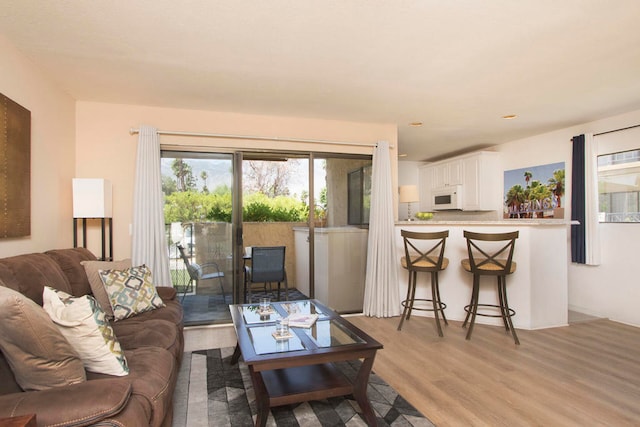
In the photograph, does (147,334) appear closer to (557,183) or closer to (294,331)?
(294,331)

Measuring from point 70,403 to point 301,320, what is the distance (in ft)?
5.11

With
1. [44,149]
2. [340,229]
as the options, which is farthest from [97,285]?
[340,229]

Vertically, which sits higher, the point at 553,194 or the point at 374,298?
the point at 553,194

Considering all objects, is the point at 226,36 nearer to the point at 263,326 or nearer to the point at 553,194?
the point at 263,326

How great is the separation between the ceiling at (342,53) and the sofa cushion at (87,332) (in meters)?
1.65

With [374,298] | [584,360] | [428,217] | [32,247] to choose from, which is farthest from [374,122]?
[32,247]

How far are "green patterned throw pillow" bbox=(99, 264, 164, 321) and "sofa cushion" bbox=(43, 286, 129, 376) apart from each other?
106cm

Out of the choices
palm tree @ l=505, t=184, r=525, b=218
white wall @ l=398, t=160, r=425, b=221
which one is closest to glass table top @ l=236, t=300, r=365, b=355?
palm tree @ l=505, t=184, r=525, b=218

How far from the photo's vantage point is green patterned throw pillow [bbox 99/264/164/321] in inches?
106

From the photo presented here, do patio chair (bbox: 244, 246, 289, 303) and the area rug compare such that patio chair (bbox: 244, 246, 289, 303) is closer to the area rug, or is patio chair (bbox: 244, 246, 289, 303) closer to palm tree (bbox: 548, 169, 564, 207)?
the area rug

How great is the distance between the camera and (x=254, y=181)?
459 centimetres

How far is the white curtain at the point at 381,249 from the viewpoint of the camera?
14.8 feet

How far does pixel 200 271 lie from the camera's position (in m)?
4.18

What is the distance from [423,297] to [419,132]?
2272mm
